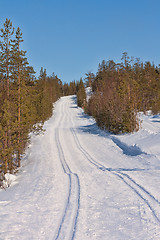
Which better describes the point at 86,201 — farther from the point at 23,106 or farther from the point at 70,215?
the point at 23,106

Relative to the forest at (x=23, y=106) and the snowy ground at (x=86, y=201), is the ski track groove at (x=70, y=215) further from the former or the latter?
the forest at (x=23, y=106)

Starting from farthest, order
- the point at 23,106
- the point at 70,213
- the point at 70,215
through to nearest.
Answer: the point at 23,106 < the point at 70,213 < the point at 70,215

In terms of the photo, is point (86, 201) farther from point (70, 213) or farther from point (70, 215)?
point (70, 215)

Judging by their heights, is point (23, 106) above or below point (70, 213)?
above

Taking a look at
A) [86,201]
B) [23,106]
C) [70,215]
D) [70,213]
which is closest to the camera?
[70,215]

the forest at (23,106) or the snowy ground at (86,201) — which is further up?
the forest at (23,106)

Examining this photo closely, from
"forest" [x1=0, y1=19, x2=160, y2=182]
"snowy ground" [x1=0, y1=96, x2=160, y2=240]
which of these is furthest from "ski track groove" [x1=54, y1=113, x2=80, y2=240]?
"forest" [x1=0, y1=19, x2=160, y2=182]

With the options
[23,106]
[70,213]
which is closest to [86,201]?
[70,213]

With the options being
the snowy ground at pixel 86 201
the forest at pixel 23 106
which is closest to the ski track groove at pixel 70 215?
the snowy ground at pixel 86 201

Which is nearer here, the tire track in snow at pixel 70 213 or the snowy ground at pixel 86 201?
the tire track in snow at pixel 70 213

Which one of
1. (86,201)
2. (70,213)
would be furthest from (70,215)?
(86,201)

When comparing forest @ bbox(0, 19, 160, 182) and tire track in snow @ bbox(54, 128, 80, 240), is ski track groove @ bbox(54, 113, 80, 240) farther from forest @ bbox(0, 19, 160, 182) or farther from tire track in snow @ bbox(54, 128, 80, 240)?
forest @ bbox(0, 19, 160, 182)

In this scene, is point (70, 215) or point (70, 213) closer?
point (70, 215)

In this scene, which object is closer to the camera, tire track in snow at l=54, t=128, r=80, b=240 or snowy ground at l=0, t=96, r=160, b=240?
tire track in snow at l=54, t=128, r=80, b=240
